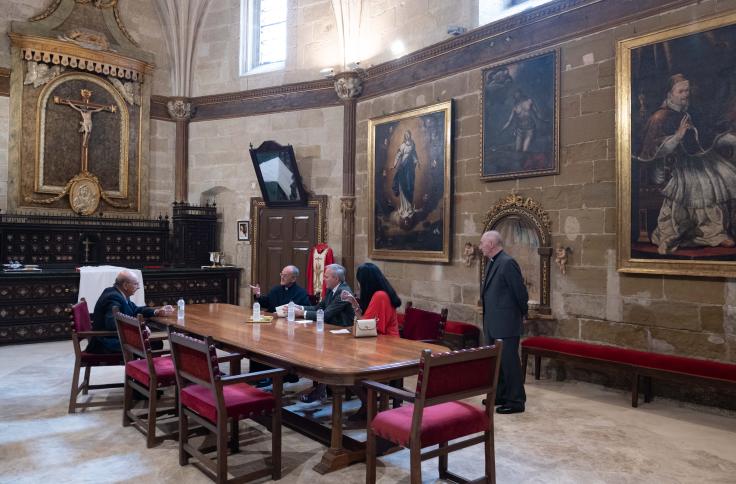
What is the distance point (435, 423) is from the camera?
346 centimetres

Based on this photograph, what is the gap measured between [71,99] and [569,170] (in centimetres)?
911

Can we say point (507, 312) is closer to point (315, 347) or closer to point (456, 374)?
point (315, 347)

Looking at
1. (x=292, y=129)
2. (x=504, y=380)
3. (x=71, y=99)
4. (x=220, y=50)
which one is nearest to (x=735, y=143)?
(x=504, y=380)

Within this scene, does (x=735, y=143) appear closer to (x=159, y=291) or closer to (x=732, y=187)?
(x=732, y=187)

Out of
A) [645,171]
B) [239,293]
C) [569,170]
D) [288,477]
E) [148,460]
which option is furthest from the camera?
[239,293]

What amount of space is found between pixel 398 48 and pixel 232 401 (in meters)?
7.00

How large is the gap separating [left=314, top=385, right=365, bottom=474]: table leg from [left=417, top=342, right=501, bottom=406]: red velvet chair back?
865mm

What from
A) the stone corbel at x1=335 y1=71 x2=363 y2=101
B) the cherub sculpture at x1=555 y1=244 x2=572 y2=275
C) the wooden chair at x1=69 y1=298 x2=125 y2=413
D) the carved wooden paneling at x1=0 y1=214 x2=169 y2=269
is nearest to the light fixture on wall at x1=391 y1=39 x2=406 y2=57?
the stone corbel at x1=335 y1=71 x2=363 y2=101

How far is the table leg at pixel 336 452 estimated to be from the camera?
4.04 m

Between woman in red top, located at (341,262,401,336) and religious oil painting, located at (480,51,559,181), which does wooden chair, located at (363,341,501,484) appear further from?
religious oil painting, located at (480,51,559,181)

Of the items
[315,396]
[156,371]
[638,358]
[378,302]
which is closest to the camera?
[156,371]

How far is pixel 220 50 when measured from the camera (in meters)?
12.2

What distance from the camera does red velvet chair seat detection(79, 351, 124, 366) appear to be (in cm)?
553

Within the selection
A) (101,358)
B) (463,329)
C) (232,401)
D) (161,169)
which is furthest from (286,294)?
(161,169)
